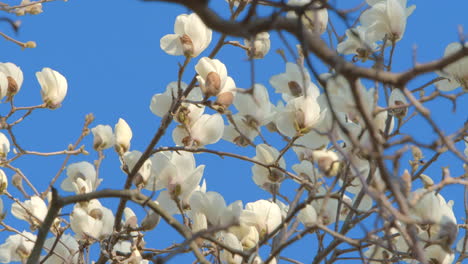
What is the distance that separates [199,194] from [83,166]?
548 mm

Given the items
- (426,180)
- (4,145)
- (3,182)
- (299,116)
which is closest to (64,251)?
(3,182)

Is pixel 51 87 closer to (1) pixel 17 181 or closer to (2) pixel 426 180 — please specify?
(1) pixel 17 181

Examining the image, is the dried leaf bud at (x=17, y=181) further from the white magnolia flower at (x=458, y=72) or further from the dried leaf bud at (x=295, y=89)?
the white magnolia flower at (x=458, y=72)

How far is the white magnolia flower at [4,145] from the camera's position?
2074mm

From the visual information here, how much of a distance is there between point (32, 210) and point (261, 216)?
699 mm

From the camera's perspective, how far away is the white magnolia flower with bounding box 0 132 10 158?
2.07 meters

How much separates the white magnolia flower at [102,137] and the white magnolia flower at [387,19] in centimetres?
74

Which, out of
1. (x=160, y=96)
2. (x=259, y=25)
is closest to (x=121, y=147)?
(x=160, y=96)

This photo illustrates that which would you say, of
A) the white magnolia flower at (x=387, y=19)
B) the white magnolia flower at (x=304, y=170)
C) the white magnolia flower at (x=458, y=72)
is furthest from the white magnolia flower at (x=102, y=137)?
the white magnolia flower at (x=458, y=72)

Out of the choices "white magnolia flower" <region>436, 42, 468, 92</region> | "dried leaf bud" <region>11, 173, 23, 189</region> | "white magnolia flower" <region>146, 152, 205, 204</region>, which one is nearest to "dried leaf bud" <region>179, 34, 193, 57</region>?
"white magnolia flower" <region>146, 152, 205, 204</region>

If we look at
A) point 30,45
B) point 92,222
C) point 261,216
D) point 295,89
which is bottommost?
point 261,216

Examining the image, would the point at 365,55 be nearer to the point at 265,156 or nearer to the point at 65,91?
the point at 265,156

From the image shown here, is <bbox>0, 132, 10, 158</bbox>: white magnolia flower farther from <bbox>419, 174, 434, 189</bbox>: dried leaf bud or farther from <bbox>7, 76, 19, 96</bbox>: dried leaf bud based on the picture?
<bbox>419, 174, 434, 189</bbox>: dried leaf bud

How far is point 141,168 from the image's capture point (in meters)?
1.76
